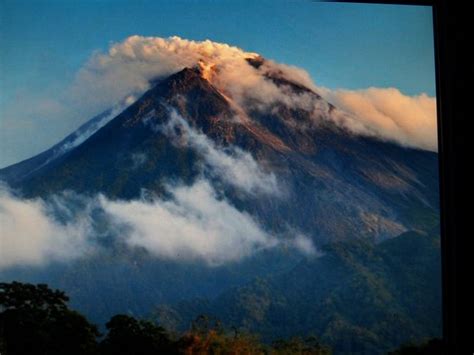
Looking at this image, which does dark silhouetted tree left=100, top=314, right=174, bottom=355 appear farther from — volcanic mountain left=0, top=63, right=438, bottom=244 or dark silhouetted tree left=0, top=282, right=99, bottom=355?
volcanic mountain left=0, top=63, right=438, bottom=244

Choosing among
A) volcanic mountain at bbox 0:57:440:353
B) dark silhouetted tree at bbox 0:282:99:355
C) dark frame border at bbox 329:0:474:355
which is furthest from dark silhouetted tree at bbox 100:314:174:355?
dark frame border at bbox 329:0:474:355

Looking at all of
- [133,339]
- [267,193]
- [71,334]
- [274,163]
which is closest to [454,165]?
[133,339]

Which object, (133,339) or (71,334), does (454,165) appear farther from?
(71,334)

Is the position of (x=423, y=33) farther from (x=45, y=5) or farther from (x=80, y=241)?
(x=80, y=241)

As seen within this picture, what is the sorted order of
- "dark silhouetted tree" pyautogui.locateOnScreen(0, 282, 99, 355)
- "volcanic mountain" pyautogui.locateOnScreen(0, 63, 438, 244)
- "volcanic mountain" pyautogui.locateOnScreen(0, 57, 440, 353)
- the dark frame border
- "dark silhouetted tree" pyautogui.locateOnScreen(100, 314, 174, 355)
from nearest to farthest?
the dark frame border → "dark silhouetted tree" pyautogui.locateOnScreen(0, 282, 99, 355) → "dark silhouetted tree" pyautogui.locateOnScreen(100, 314, 174, 355) → "volcanic mountain" pyautogui.locateOnScreen(0, 57, 440, 353) → "volcanic mountain" pyautogui.locateOnScreen(0, 63, 438, 244)

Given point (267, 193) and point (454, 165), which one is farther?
point (267, 193)

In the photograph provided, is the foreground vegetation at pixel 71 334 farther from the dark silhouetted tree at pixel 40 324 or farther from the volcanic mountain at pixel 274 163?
the volcanic mountain at pixel 274 163

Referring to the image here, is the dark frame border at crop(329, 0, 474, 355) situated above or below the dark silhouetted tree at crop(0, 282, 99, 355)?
above

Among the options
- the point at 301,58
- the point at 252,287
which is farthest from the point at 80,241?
the point at 301,58
